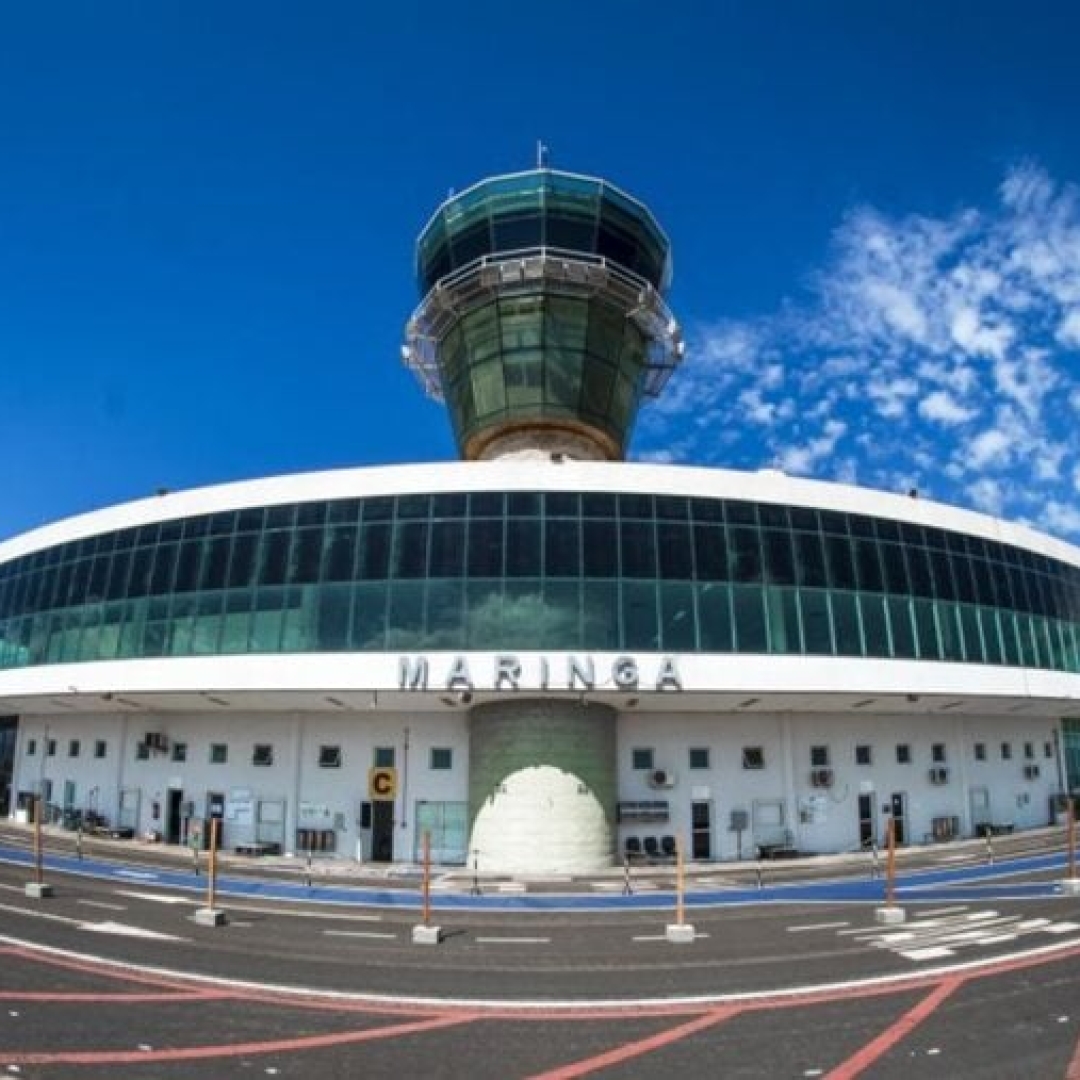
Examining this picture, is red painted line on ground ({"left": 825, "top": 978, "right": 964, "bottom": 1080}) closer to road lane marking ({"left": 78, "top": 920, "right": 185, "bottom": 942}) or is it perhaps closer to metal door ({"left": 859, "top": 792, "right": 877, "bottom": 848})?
road lane marking ({"left": 78, "top": 920, "right": 185, "bottom": 942})

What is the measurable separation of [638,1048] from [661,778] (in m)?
23.9

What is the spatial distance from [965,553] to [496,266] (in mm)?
24191

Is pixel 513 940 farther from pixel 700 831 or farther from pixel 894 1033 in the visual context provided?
pixel 700 831

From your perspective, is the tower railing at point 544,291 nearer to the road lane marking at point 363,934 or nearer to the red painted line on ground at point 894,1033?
the road lane marking at point 363,934

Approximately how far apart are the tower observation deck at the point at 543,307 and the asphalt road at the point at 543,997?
85.3 ft

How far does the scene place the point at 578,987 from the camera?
13156 millimetres

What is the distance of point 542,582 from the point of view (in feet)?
102

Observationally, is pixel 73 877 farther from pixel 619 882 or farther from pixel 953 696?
pixel 953 696

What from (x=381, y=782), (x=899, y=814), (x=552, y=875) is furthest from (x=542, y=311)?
(x=381, y=782)

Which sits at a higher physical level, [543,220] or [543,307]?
[543,220]

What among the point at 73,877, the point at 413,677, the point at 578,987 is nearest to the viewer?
the point at 578,987

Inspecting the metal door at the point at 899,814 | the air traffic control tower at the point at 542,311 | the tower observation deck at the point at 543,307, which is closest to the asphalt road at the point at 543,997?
the metal door at the point at 899,814

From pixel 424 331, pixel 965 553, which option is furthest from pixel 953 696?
pixel 424 331

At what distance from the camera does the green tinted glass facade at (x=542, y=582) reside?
30.9 m
